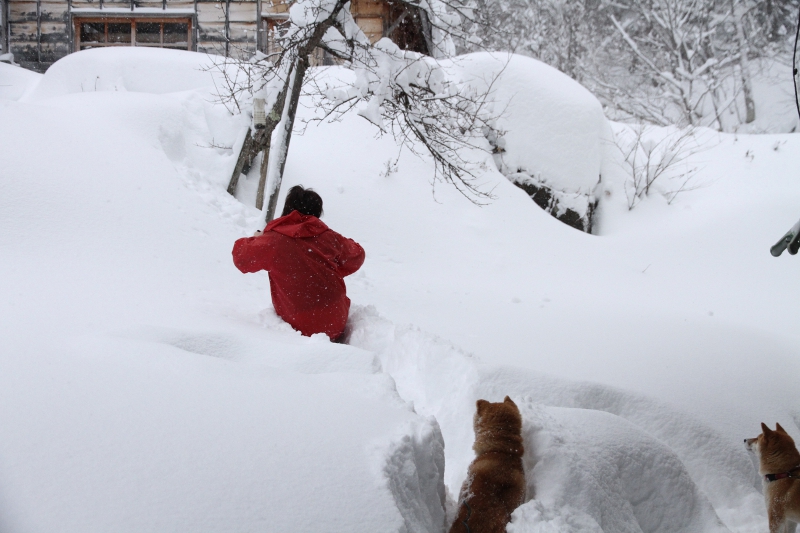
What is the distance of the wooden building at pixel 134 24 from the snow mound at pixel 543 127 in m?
4.50

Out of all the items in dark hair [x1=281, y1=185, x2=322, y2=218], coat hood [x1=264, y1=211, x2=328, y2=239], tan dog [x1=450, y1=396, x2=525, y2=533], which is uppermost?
dark hair [x1=281, y1=185, x2=322, y2=218]

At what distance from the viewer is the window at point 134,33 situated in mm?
14281

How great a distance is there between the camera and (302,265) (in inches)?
139

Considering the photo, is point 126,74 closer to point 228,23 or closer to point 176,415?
point 228,23

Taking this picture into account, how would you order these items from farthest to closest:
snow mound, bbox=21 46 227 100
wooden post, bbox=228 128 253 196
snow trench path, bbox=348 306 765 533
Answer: snow mound, bbox=21 46 227 100 < wooden post, bbox=228 128 253 196 < snow trench path, bbox=348 306 765 533

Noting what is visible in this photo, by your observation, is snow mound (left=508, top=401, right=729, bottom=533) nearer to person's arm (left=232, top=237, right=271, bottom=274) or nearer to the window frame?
person's arm (left=232, top=237, right=271, bottom=274)

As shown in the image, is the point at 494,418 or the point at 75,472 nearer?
the point at 75,472

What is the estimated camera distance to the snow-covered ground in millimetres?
1440

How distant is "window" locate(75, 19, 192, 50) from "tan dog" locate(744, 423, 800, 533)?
15047mm

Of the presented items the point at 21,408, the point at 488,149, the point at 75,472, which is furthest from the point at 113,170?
the point at 488,149

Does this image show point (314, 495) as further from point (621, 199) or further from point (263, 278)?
point (621, 199)

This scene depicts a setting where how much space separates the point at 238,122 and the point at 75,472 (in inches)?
291

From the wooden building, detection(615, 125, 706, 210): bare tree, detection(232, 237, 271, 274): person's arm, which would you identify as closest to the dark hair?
detection(232, 237, 271, 274): person's arm

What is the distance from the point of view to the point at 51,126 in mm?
5895
